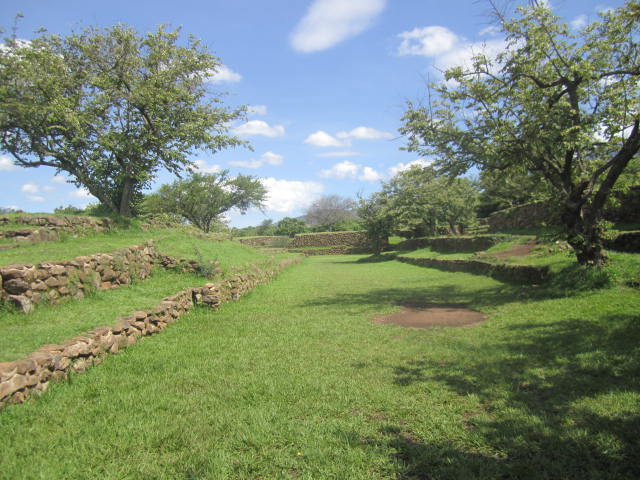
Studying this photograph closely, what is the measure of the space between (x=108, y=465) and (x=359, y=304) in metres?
7.61

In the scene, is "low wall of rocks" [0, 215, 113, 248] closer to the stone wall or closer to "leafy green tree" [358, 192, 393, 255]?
the stone wall

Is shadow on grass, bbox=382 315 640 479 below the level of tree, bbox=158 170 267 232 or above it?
below

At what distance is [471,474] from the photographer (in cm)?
266

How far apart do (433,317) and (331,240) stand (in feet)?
128

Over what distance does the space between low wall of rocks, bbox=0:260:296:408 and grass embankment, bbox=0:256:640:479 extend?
6.6 inches

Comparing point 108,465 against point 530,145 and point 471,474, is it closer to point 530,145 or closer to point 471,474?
point 471,474

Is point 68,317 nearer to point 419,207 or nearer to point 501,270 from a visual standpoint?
point 501,270

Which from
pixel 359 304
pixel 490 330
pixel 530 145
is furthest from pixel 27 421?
pixel 530 145

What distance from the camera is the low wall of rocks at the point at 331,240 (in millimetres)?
45156

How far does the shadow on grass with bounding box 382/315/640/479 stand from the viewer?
8.96ft

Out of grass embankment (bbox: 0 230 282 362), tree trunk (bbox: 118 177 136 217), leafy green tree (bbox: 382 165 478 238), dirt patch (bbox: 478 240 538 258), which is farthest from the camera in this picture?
leafy green tree (bbox: 382 165 478 238)

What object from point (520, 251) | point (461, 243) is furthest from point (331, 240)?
point (520, 251)

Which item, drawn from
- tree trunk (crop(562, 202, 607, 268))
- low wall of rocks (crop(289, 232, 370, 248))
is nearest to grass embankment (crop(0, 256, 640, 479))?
tree trunk (crop(562, 202, 607, 268))

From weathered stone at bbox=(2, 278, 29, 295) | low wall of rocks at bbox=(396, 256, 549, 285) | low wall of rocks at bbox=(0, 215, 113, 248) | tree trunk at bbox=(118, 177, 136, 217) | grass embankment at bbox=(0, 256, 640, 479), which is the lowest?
grass embankment at bbox=(0, 256, 640, 479)
